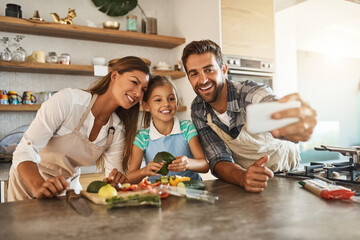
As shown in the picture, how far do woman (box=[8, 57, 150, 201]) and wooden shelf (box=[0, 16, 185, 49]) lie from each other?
160cm

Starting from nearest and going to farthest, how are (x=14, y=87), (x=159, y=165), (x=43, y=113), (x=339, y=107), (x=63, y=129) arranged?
(x=159, y=165)
(x=43, y=113)
(x=63, y=129)
(x=14, y=87)
(x=339, y=107)

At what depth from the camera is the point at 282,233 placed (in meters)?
0.77

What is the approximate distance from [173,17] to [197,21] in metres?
0.60

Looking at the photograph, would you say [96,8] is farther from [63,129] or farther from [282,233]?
[282,233]

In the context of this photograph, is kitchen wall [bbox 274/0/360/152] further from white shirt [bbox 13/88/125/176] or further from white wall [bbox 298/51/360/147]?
white shirt [bbox 13/88/125/176]

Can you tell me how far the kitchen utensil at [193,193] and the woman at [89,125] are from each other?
696mm

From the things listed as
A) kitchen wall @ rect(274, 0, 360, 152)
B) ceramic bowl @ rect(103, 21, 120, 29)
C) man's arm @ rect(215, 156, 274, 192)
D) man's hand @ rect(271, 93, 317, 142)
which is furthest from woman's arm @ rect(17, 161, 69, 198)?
kitchen wall @ rect(274, 0, 360, 152)

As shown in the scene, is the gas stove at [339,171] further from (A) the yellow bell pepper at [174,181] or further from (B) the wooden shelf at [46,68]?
(B) the wooden shelf at [46,68]

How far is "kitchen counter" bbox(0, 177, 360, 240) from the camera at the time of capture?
78cm

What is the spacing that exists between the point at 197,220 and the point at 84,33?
2.93 meters

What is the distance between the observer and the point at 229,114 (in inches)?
70.4

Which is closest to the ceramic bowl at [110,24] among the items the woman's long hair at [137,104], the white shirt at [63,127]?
the woman's long hair at [137,104]

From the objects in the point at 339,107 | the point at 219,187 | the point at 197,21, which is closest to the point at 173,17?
the point at 197,21

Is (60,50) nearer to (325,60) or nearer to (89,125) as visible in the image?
(89,125)
